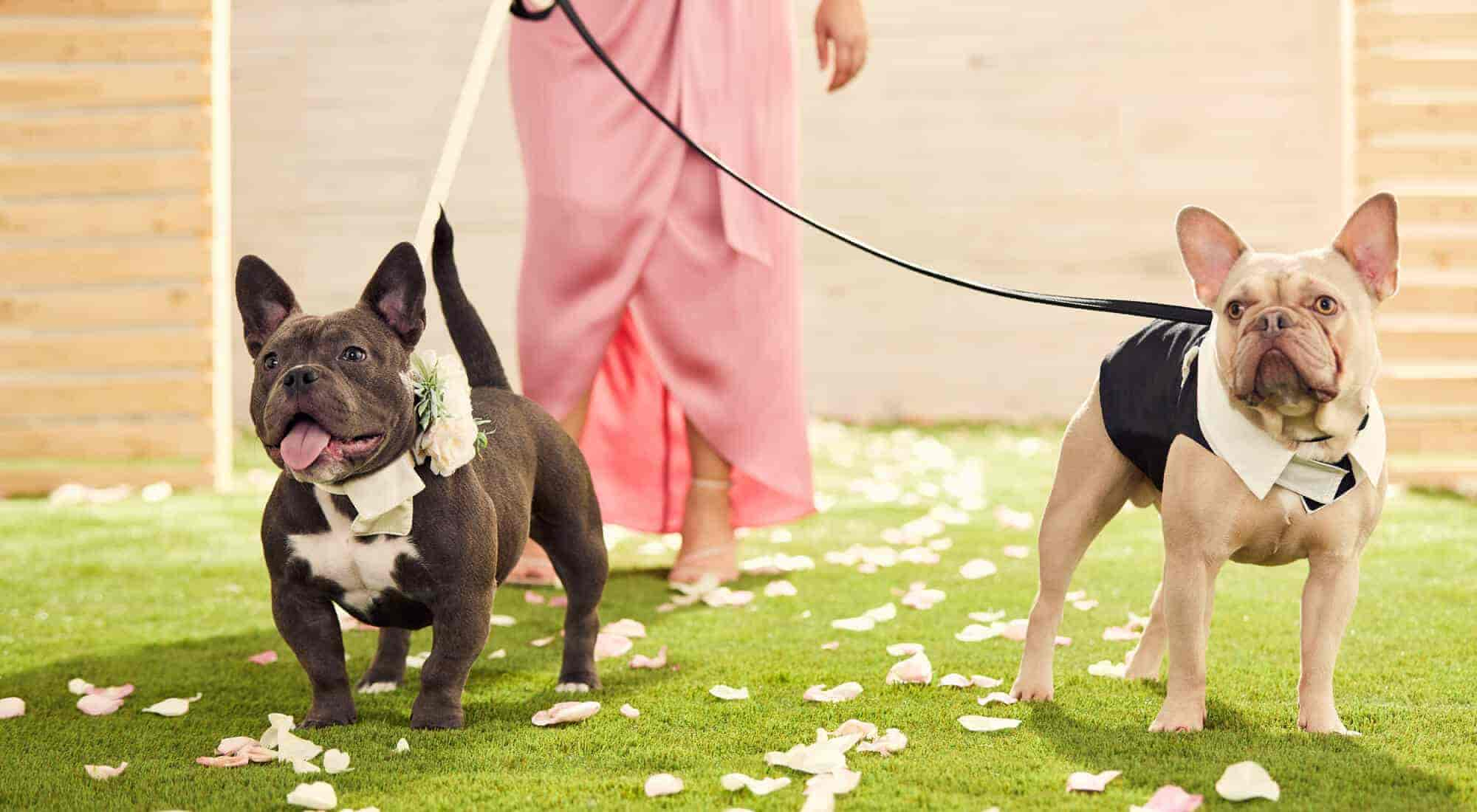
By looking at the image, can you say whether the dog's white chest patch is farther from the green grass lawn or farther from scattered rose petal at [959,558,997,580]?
scattered rose petal at [959,558,997,580]

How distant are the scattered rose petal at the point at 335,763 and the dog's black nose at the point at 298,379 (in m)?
0.47

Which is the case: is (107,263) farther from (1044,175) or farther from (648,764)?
(1044,175)

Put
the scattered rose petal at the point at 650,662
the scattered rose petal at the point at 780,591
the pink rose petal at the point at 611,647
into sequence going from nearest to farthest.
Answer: the scattered rose petal at the point at 650,662 → the pink rose petal at the point at 611,647 → the scattered rose petal at the point at 780,591

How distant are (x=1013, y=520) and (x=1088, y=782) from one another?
7.95 ft

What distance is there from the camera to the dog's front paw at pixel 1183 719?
182cm

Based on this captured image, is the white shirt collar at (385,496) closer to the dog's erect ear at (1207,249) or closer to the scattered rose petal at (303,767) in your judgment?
the scattered rose petal at (303,767)

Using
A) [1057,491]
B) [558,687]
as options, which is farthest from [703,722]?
[1057,491]

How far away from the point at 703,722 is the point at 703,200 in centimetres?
158

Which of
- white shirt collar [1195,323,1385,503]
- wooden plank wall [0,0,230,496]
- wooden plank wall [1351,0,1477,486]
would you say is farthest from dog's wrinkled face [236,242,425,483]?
wooden plank wall [1351,0,1477,486]

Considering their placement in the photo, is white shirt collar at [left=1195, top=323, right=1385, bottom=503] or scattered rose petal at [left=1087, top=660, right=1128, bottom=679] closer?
white shirt collar at [left=1195, top=323, right=1385, bottom=503]

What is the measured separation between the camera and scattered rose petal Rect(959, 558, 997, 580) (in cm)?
319

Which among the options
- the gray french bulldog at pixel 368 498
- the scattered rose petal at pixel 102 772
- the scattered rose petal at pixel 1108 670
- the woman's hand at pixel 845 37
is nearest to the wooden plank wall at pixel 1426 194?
the woman's hand at pixel 845 37

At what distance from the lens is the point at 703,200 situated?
321 cm

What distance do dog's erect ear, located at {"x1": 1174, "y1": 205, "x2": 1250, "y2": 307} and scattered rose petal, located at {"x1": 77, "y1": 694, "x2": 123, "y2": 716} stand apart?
1.72 meters
